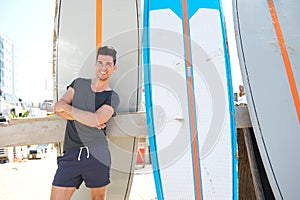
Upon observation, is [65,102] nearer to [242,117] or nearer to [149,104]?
[149,104]

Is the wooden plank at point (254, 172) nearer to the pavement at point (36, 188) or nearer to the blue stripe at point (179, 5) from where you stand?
the blue stripe at point (179, 5)

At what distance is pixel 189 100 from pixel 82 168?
37.6 inches

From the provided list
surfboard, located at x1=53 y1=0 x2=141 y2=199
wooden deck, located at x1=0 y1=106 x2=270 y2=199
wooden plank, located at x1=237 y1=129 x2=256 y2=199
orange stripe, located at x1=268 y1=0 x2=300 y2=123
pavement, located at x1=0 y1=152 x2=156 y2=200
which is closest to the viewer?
wooden deck, located at x1=0 y1=106 x2=270 y2=199

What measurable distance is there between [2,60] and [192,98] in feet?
132

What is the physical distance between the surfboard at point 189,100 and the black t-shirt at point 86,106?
46 cm

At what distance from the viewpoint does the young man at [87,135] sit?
1901mm

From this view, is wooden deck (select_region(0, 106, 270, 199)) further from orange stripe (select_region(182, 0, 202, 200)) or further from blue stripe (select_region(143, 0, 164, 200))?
orange stripe (select_region(182, 0, 202, 200))

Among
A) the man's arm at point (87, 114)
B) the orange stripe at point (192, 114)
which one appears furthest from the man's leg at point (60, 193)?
the orange stripe at point (192, 114)

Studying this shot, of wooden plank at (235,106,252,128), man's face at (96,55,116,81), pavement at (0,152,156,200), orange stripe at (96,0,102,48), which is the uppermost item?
orange stripe at (96,0,102,48)

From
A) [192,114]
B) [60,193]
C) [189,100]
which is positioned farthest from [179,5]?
[60,193]

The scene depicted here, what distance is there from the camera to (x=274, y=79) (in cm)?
251

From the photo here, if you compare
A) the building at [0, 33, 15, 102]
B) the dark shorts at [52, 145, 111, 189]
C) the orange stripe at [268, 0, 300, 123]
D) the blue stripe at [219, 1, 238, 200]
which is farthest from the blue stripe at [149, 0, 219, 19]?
the building at [0, 33, 15, 102]

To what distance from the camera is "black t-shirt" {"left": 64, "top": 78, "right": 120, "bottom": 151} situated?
196 centimetres

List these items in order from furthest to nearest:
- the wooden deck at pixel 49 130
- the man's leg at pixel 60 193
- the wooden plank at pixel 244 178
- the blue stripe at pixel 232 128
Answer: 1. the wooden plank at pixel 244 178
2. the blue stripe at pixel 232 128
3. the wooden deck at pixel 49 130
4. the man's leg at pixel 60 193
